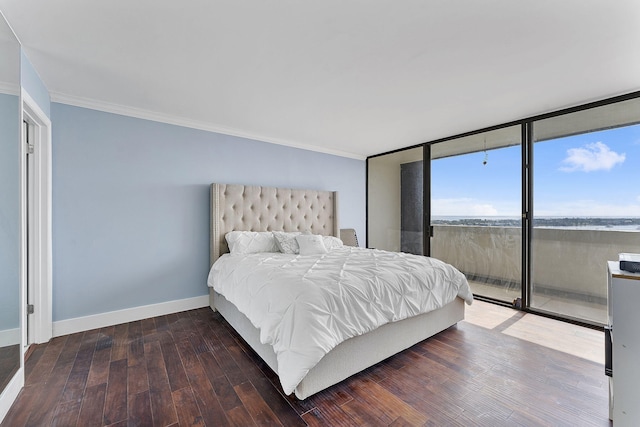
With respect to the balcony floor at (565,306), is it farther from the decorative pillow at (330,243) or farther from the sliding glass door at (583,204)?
the decorative pillow at (330,243)

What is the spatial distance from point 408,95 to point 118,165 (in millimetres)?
3214

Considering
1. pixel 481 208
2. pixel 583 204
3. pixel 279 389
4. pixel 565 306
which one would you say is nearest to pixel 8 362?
pixel 279 389

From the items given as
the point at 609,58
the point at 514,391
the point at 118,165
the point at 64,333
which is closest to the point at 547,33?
the point at 609,58

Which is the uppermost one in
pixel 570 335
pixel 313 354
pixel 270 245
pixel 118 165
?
pixel 118 165

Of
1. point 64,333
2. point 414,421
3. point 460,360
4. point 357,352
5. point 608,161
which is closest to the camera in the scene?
point 414,421

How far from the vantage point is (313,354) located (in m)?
1.58

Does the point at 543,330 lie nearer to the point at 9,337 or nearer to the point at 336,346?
the point at 336,346

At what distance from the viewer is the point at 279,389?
6.04ft

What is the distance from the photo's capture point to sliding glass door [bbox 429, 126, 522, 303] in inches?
137

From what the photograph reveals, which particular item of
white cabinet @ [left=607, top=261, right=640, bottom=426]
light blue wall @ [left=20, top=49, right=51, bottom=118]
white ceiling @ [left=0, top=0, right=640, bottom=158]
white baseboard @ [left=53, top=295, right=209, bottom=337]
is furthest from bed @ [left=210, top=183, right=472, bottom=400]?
light blue wall @ [left=20, top=49, right=51, bottom=118]

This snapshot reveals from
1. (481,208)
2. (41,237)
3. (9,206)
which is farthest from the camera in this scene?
(481,208)

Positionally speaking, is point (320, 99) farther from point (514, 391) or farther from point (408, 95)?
point (514, 391)

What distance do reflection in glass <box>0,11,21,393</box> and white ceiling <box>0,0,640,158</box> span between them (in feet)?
0.71

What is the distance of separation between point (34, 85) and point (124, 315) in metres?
2.32
